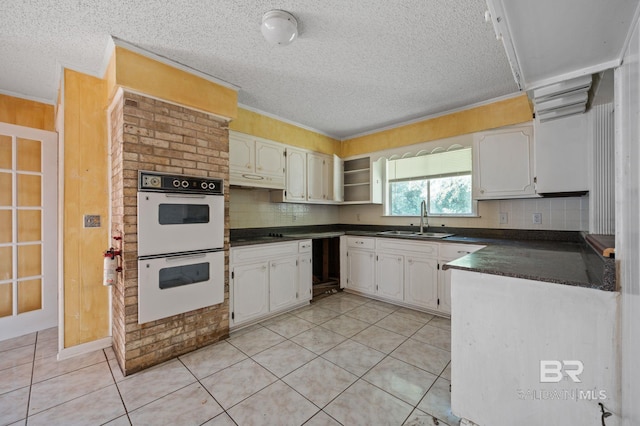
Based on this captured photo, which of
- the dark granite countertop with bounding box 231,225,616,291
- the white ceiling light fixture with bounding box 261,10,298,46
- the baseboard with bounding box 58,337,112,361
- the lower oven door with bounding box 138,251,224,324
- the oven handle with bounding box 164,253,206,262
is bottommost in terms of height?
the baseboard with bounding box 58,337,112,361

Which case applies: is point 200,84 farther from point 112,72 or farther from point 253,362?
point 253,362

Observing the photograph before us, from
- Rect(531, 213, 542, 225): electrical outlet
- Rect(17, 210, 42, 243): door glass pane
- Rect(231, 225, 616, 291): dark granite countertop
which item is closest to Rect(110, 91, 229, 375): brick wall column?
Rect(231, 225, 616, 291): dark granite countertop

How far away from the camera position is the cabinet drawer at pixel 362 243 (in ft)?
12.0

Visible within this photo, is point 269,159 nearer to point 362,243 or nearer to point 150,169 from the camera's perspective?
point 150,169

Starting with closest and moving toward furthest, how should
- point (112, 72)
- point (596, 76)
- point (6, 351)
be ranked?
point (596, 76)
point (112, 72)
point (6, 351)

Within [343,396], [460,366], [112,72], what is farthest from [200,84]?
[460,366]

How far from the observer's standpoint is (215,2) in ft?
5.39

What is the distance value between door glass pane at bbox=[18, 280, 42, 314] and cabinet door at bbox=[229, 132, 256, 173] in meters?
2.32

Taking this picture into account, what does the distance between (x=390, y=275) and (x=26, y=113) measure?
14.5 ft

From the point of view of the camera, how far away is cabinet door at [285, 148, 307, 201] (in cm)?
366

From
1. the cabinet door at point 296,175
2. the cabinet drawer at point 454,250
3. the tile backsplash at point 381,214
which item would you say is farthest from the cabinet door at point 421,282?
the cabinet door at point 296,175

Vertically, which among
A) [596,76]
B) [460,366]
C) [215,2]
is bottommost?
[460,366]

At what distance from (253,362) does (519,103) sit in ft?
11.9

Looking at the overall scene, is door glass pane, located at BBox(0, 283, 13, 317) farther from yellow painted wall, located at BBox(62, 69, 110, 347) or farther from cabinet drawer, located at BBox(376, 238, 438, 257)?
cabinet drawer, located at BBox(376, 238, 438, 257)
